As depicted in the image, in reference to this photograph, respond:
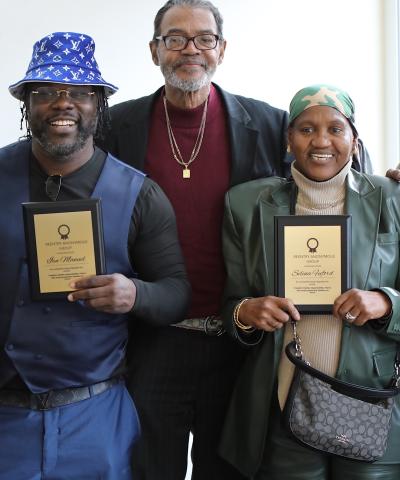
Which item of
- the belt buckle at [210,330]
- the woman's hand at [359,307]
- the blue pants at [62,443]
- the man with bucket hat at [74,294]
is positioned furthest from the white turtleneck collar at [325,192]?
the blue pants at [62,443]

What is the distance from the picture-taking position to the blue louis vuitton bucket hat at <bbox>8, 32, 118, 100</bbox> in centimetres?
181

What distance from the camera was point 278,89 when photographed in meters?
3.83

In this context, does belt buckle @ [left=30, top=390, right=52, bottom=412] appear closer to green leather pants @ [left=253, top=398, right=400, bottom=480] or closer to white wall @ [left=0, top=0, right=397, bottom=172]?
green leather pants @ [left=253, top=398, right=400, bottom=480]

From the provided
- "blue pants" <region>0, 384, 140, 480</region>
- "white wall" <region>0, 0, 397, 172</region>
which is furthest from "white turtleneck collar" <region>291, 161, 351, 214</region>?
"white wall" <region>0, 0, 397, 172</region>

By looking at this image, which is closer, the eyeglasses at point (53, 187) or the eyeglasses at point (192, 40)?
the eyeglasses at point (53, 187)

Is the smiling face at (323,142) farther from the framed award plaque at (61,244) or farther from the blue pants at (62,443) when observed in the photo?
the blue pants at (62,443)

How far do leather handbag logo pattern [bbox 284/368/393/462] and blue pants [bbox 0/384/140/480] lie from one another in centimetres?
50

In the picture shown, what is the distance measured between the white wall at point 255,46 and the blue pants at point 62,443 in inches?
83.7

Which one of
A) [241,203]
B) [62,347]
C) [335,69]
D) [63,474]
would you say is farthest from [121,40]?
[63,474]

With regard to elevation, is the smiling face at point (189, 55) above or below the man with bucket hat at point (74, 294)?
above

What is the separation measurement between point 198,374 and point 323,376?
0.56 metres

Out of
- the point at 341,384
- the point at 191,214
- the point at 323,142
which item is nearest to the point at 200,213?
the point at 191,214

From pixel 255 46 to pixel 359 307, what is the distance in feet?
8.03

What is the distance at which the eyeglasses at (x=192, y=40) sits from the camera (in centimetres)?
221
